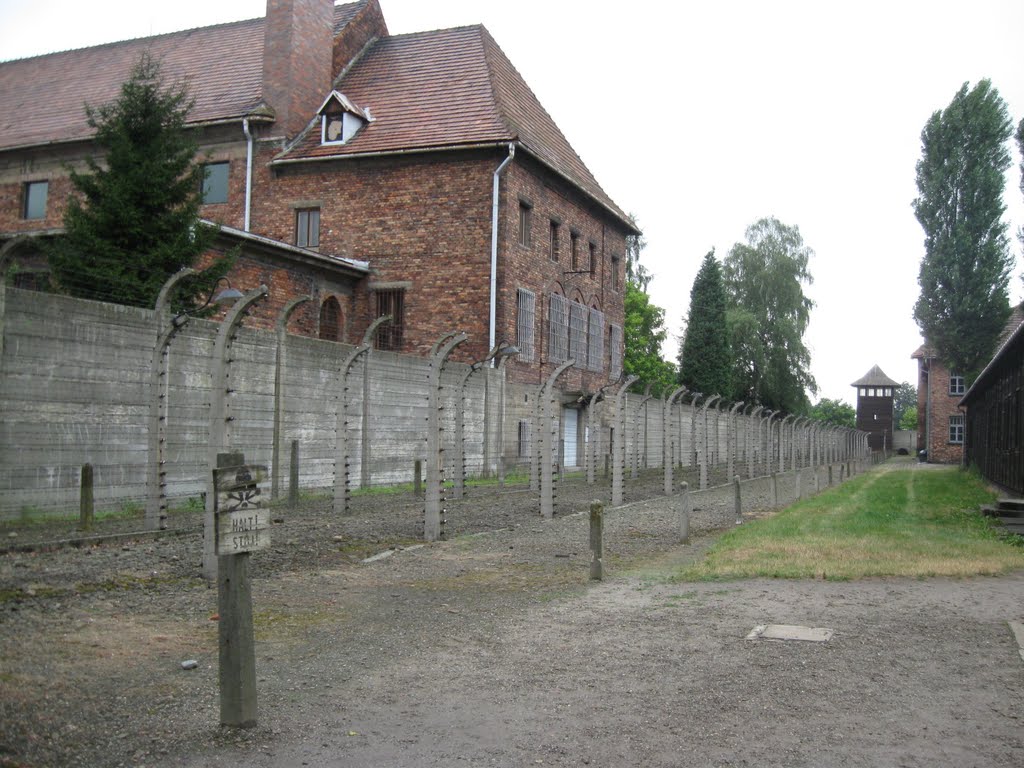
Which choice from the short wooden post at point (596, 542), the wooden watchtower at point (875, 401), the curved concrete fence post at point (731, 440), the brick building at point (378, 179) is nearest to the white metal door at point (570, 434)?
the brick building at point (378, 179)

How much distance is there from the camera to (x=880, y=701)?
18.0 feet

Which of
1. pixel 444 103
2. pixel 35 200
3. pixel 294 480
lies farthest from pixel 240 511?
pixel 35 200

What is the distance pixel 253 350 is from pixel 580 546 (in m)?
6.77

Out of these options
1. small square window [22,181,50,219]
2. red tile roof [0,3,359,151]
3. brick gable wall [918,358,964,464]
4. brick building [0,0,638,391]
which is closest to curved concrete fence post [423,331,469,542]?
brick building [0,0,638,391]

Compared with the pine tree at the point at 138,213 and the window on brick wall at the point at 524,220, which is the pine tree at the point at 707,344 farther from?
the pine tree at the point at 138,213

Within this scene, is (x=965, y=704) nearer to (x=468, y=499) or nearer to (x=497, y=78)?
(x=468, y=499)

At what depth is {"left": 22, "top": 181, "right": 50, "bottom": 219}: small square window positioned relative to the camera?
34.4 metres

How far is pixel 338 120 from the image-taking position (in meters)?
31.6

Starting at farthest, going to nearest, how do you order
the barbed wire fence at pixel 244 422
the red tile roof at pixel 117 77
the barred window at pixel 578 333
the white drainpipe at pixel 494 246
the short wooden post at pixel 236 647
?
the barred window at pixel 578 333 < the red tile roof at pixel 117 77 < the white drainpipe at pixel 494 246 < the barbed wire fence at pixel 244 422 < the short wooden post at pixel 236 647

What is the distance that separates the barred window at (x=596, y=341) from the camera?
3688 centimetres

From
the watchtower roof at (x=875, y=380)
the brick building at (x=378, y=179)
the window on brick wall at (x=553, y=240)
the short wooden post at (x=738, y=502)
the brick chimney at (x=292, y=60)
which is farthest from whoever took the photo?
the watchtower roof at (x=875, y=380)

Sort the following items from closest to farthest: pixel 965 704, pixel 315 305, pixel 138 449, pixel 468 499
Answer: pixel 965 704, pixel 138 449, pixel 468 499, pixel 315 305

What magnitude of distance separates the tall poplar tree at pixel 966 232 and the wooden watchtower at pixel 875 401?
5482 cm

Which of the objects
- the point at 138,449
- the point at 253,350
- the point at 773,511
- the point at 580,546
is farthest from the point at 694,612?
the point at 773,511
